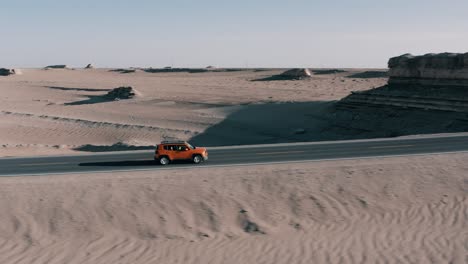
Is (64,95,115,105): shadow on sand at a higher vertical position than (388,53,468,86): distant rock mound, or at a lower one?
lower

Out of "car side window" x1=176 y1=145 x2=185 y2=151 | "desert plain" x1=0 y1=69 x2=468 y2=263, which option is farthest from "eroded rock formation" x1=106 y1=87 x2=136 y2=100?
"desert plain" x1=0 y1=69 x2=468 y2=263

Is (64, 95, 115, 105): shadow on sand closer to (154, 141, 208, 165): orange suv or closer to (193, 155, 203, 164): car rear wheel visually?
(154, 141, 208, 165): orange suv

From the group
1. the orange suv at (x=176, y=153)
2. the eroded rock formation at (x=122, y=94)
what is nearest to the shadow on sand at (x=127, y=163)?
the orange suv at (x=176, y=153)

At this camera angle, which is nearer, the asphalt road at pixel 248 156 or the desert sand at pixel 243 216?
the desert sand at pixel 243 216

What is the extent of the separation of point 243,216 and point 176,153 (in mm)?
8936

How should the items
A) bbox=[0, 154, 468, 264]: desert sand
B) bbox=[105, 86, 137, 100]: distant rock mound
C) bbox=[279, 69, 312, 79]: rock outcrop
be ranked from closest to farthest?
bbox=[0, 154, 468, 264]: desert sand → bbox=[105, 86, 137, 100]: distant rock mound → bbox=[279, 69, 312, 79]: rock outcrop

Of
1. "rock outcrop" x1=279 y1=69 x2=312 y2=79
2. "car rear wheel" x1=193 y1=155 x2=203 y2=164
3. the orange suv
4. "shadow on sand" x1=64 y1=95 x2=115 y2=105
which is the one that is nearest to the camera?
the orange suv

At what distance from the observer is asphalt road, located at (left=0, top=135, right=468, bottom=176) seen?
24.6 meters

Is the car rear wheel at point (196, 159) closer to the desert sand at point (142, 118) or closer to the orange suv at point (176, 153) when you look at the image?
the orange suv at point (176, 153)

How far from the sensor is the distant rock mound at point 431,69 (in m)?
43.1

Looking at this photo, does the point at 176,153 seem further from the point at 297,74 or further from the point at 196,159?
the point at 297,74

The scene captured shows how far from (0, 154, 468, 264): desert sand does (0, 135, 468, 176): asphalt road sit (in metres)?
2.32

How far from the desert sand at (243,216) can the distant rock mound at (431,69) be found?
915 inches

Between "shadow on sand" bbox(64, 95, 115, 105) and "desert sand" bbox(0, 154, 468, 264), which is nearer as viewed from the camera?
"desert sand" bbox(0, 154, 468, 264)
